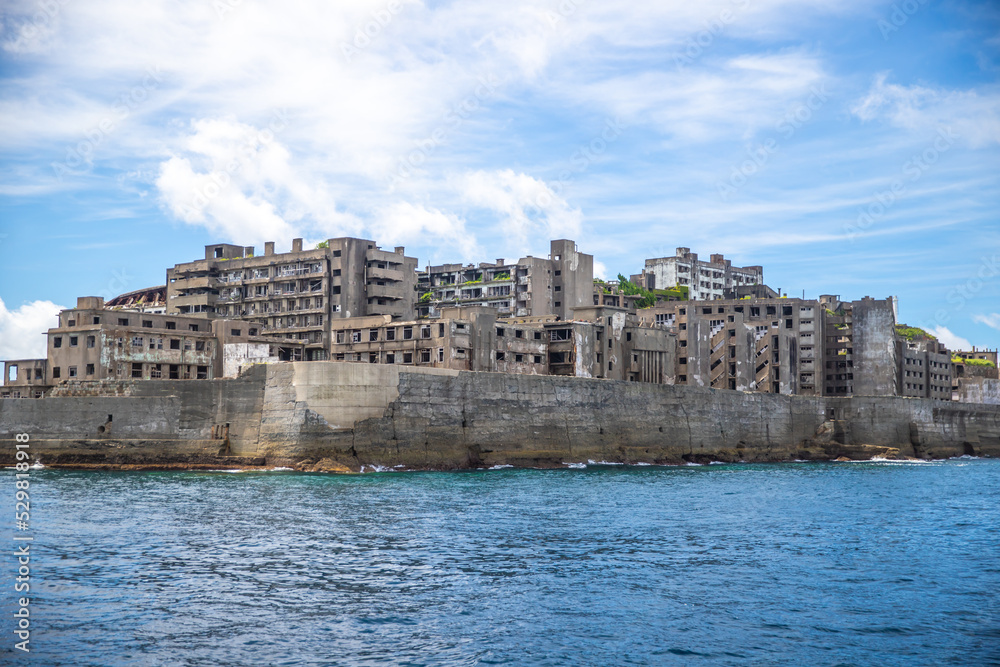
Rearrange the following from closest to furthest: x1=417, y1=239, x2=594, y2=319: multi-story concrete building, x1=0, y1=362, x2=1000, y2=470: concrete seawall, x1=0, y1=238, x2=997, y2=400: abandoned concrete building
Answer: x1=0, y1=362, x2=1000, y2=470: concrete seawall → x1=0, y1=238, x2=997, y2=400: abandoned concrete building → x1=417, y1=239, x2=594, y2=319: multi-story concrete building

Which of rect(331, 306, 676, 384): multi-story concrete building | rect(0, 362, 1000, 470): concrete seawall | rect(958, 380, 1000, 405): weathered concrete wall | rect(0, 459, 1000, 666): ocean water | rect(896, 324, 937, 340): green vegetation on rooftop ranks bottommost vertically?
rect(0, 459, 1000, 666): ocean water

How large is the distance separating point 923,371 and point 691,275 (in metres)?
35.4

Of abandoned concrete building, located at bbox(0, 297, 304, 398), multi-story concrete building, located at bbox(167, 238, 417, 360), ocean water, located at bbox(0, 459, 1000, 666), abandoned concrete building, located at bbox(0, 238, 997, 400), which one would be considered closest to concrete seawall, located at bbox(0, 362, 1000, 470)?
abandoned concrete building, located at bbox(0, 297, 304, 398)

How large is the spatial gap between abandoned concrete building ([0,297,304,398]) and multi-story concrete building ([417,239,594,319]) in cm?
3457

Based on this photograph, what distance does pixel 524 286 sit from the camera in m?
117

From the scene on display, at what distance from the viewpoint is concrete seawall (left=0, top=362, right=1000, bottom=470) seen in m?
60.5

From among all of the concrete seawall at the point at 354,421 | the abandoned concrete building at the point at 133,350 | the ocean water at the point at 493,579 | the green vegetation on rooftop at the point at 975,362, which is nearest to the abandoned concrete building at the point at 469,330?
the abandoned concrete building at the point at 133,350

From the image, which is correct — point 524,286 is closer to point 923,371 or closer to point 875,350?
point 875,350

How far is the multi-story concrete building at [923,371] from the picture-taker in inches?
4828

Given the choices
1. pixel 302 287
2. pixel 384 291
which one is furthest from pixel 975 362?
pixel 302 287

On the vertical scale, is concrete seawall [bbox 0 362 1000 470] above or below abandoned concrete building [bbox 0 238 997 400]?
below

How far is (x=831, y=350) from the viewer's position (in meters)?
125

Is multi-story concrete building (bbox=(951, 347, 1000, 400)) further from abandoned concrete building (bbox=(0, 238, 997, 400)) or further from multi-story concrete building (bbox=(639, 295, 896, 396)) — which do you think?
multi-story concrete building (bbox=(639, 295, 896, 396))

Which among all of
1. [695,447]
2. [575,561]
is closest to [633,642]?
[575,561]
